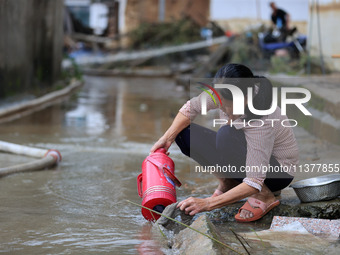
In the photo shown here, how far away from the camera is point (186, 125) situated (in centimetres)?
371

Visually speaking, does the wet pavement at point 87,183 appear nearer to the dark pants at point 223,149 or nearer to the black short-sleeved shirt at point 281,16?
the dark pants at point 223,149

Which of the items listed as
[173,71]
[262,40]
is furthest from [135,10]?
[262,40]

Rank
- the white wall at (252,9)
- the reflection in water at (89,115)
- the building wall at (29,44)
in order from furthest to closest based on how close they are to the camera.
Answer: the white wall at (252,9)
the building wall at (29,44)
the reflection in water at (89,115)

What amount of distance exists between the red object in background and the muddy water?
14 centimetres

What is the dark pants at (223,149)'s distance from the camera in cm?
346

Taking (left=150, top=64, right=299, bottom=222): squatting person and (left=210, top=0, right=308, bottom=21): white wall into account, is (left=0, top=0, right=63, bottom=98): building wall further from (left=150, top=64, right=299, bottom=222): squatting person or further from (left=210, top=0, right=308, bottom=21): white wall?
(left=210, top=0, right=308, bottom=21): white wall

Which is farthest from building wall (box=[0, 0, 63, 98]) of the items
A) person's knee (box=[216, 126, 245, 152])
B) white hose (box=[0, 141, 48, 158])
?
person's knee (box=[216, 126, 245, 152])

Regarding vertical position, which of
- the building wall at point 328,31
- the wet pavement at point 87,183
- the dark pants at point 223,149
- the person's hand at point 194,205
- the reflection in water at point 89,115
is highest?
the building wall at point 328,31

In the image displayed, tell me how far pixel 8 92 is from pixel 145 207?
697cm

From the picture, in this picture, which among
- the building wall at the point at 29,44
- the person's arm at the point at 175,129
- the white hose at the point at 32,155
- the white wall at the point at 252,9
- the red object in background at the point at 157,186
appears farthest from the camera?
the white wall at the point at 252,9

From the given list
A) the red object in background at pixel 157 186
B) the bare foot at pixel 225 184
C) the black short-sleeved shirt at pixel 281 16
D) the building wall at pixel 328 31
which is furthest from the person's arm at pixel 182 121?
the black short-sleeved shirt at pixel 281 16

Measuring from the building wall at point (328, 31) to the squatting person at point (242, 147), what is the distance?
19.4ft

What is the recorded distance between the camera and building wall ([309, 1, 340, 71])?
9.33m

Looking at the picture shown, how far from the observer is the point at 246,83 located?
3.12 m
